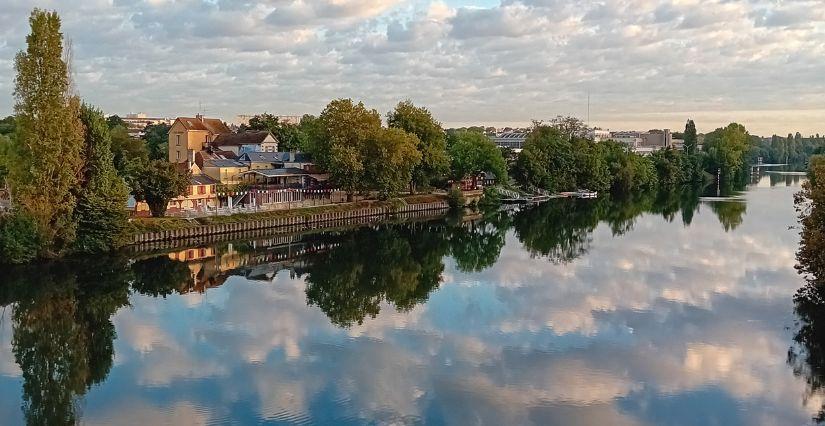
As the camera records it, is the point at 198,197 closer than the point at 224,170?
Yes

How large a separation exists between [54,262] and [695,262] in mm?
22906

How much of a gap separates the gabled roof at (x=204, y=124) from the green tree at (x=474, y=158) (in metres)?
19.6

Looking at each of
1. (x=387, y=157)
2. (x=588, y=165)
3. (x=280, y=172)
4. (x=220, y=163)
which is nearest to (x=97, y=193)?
(x=220, y=163)

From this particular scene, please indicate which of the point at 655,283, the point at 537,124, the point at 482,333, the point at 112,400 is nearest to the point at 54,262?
the point at 112,400

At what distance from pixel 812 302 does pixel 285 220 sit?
2504cm

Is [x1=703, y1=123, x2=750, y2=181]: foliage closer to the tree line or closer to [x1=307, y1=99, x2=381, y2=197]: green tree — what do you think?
→ the tree line

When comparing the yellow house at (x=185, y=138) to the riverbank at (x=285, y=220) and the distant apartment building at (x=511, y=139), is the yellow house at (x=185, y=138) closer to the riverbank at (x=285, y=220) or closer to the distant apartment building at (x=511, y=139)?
the riverbank at (x=285, y=220)

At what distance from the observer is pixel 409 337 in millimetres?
16938

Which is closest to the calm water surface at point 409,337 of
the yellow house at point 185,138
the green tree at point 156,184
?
the green tree at point 156,184

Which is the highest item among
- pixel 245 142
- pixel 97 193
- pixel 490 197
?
pixel 245 142

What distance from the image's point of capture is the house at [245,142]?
5272 centimetres

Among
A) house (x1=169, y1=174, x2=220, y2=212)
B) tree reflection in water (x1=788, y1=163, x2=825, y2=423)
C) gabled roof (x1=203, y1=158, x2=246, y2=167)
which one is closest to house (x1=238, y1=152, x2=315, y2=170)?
gabled roof (x1=203, y1=158, x2=246, y2=167)

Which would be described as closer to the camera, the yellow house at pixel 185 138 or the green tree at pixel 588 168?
the yellow house at pixel 185 138

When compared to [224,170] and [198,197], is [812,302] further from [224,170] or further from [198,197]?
[224,170]
